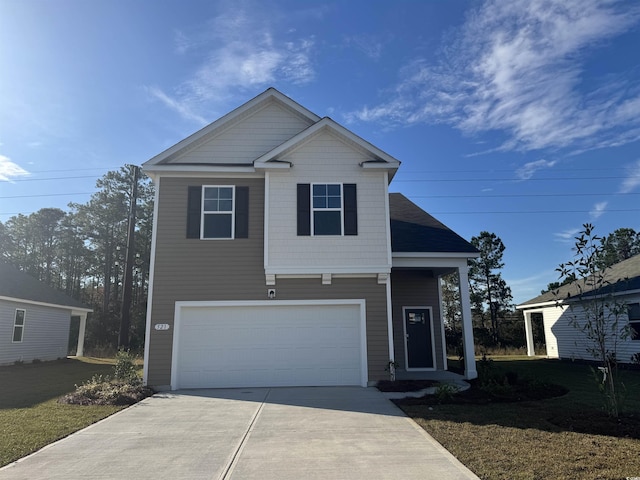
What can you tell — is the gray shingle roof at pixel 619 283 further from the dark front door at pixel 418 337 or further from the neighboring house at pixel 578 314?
the dark front door at pixel 418 337

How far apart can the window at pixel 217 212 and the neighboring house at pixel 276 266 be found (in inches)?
1.1

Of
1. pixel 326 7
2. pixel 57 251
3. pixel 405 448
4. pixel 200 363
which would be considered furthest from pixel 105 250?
pixel 405 448

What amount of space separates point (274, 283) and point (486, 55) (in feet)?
27.7

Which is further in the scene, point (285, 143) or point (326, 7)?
point (285, 143)

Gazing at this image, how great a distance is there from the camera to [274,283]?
11203 mm

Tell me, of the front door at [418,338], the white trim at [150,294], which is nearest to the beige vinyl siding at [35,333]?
the white trim at [150,294]

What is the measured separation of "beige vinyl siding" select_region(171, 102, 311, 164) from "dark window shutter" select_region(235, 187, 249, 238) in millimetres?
999

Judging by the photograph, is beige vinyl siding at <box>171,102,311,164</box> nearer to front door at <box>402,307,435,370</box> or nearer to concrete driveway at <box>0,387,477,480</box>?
concrete driveway at <box>0,387,477,480</box>

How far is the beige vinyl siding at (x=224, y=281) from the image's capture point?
11.1 meters

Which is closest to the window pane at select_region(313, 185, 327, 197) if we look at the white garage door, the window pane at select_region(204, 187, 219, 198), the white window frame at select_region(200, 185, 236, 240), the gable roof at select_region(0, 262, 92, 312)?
the white window frame at select_region(200, 185, 236, 240)

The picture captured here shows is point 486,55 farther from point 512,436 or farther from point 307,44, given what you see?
point 512,436

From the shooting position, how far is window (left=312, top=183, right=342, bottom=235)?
1137cm

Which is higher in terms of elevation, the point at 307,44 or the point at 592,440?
the point at 307,44

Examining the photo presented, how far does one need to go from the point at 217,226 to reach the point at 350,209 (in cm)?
361
